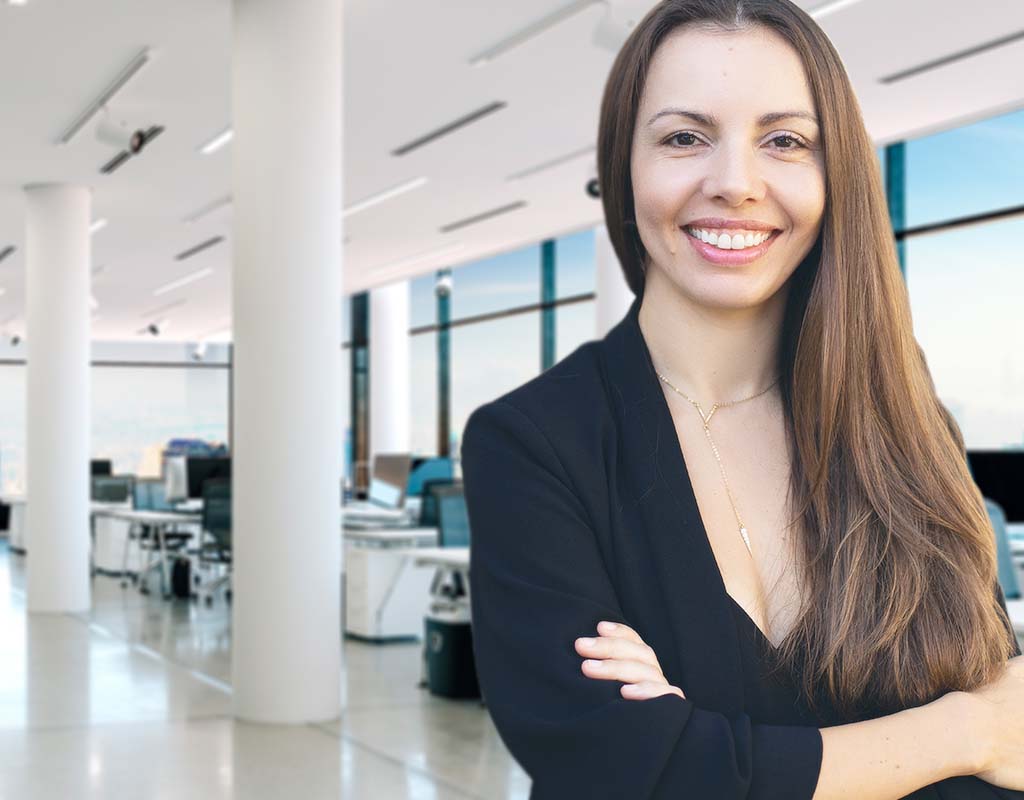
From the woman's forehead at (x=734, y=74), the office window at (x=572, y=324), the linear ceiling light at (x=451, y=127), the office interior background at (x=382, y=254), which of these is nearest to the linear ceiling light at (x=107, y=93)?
the office interior background at (x=382, y=254)

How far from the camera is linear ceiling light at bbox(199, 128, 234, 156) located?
8.79 meters

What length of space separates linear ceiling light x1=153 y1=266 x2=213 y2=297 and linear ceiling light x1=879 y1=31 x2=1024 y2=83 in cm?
951

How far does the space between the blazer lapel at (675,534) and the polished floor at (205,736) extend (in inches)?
143

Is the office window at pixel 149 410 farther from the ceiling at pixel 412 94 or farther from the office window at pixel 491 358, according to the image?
the ceiling at pixel 412 94

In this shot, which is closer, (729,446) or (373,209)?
(729,446)

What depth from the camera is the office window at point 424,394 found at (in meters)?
17.2

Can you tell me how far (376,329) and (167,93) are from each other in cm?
973

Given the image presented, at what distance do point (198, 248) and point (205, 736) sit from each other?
351 inches

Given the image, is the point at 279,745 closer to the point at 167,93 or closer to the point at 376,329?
the point at 167,93

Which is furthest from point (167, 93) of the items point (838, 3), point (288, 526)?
point (838, 3)

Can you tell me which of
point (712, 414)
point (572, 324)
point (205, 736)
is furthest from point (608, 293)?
point (712, 414)

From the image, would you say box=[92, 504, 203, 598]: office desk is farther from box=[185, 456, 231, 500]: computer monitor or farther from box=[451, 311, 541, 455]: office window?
box=[451, 311, 541, 455]: office window

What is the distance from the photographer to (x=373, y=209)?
11594mm

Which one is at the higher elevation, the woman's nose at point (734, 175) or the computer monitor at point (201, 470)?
the woman's nose at point (734, 175)
